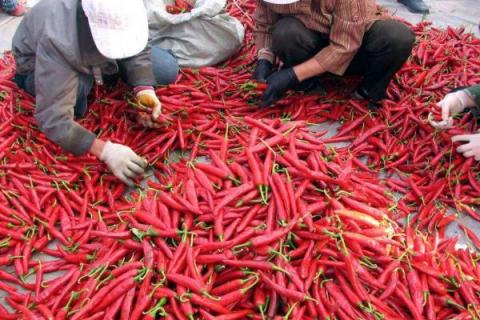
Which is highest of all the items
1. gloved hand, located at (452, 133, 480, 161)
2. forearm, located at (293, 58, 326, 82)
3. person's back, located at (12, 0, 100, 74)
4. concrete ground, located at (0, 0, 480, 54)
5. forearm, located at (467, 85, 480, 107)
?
person's back, located at (12, 0, 100, 74)

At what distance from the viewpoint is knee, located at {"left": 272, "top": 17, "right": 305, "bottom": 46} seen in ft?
10.8

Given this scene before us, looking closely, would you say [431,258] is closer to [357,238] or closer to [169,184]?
[357,238]

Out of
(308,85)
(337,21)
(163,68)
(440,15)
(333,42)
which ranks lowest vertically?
(440,15)

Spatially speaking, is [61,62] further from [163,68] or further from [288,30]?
[288,30]

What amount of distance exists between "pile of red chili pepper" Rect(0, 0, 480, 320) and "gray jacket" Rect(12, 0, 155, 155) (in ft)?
0.92

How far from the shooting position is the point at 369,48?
3275 mm

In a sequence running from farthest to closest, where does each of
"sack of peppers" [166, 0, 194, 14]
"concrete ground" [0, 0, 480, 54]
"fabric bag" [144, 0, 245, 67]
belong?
"concrete ground" [0, 0, 480, 54] → "sack of peppers" [166, 0, 194, 14] → "fabric bag" [144, 0, 245, 67]

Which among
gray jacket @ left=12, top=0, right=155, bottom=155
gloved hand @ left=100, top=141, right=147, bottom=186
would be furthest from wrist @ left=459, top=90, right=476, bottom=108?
gray jacket @ left=12, top=0, right=155, bottom=155

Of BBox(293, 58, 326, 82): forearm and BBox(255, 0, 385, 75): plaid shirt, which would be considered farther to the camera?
BBox(293, 58, 326, 82): forearm

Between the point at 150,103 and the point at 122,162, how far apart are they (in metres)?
0.55

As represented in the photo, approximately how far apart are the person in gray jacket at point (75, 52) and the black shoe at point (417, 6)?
12.8 feet

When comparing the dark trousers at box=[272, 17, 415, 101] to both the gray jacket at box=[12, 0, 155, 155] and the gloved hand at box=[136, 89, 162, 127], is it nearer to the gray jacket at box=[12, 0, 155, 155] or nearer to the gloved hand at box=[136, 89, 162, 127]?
the gloved hand at box=[136, 89, 162, 127]

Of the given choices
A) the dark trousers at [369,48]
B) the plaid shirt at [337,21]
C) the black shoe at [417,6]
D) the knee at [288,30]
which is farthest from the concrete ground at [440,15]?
the knee at [288,30]

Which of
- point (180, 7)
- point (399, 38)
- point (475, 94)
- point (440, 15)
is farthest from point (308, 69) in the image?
point (440, 15)
